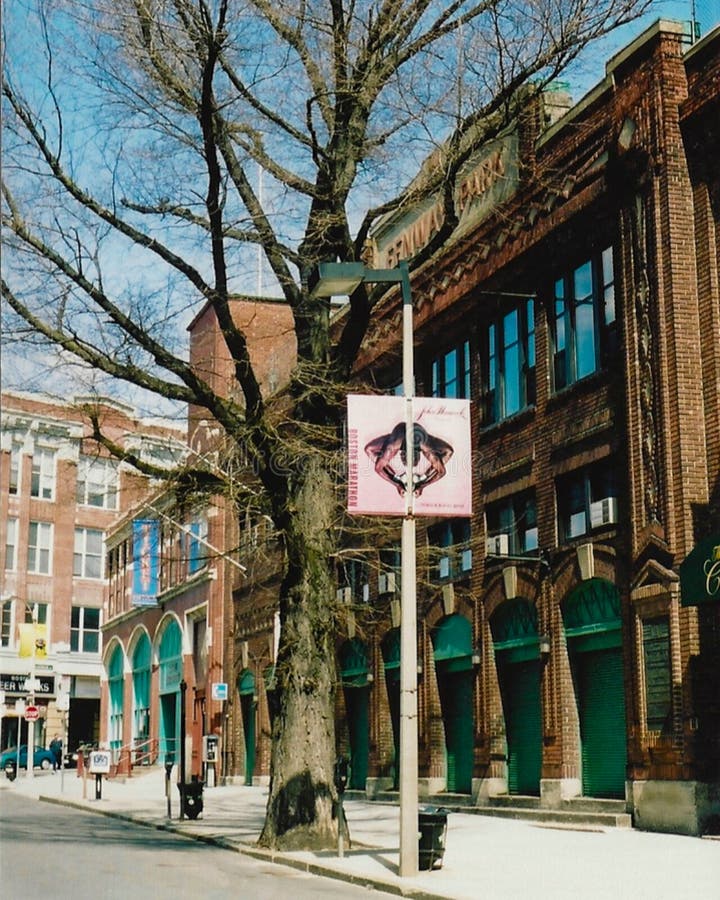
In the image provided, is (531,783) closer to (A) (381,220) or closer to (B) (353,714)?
(B) (353,714)

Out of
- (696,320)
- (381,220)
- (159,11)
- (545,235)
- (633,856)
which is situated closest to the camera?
(633,856)

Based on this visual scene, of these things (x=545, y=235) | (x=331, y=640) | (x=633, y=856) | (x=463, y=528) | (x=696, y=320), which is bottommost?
(x=633, y=856)

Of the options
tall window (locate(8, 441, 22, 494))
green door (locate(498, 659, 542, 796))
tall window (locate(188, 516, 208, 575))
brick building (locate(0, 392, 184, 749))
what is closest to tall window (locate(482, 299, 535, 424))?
green door (locate(498, 659, 542, 796))

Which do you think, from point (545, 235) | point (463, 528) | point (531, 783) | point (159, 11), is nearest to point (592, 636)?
point (531, 783)

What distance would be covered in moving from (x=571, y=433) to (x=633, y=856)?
368 inches

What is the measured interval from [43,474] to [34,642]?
26986 mm

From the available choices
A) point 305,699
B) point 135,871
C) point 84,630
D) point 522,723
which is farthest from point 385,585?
point 84,630

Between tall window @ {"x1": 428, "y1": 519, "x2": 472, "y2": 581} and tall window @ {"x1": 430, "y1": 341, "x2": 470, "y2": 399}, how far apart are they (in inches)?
114

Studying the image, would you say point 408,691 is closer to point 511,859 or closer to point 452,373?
point 511,859

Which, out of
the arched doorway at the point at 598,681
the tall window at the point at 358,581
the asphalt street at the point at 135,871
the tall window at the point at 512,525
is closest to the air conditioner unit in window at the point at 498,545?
the tall window at the point at 512,525

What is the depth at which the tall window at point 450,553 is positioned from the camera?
28438mm

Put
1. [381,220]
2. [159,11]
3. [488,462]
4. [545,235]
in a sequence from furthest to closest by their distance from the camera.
Result: 1. [381,220]
2. [488,462]
3. [545,235]
4. [159,11]

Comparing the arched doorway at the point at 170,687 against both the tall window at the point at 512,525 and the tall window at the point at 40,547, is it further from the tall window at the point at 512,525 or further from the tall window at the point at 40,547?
the tall window at the point at 40,547

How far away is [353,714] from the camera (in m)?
34.6
